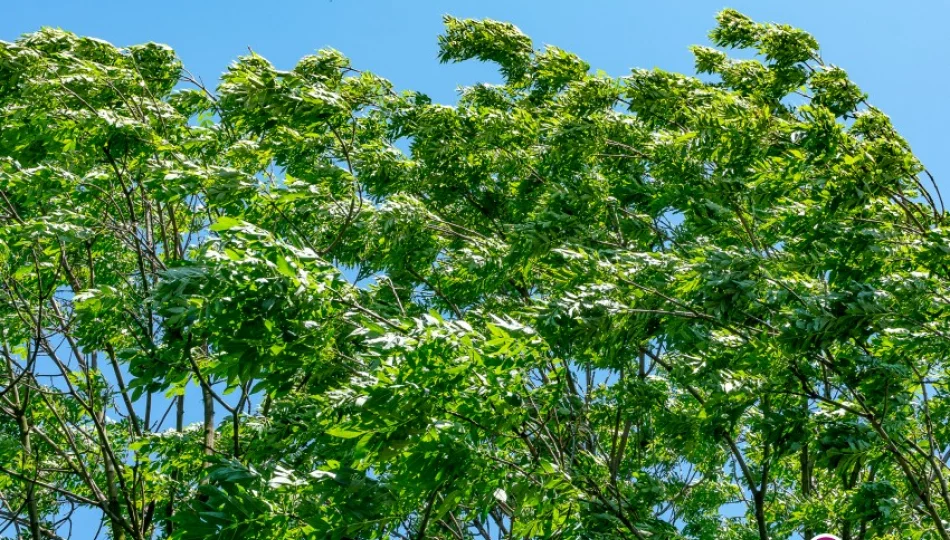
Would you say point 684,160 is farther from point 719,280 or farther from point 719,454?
point 719,454

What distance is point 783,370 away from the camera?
6.19 metres

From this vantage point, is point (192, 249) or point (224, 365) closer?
point (224, 365)

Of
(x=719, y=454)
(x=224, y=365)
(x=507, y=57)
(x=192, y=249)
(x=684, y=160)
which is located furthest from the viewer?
(x=507, y=57)

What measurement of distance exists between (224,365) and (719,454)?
7342 millimetres

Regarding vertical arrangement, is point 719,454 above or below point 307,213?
below

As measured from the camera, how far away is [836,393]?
8852 mm

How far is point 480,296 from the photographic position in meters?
9.29

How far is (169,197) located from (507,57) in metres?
5.73

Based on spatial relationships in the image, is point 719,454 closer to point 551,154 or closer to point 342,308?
point 551,154

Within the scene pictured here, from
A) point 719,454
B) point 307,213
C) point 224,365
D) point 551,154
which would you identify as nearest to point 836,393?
point 719,454

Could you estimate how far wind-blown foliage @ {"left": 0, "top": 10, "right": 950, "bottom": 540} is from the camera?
486cm

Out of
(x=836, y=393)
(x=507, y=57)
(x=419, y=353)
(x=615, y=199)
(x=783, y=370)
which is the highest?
(x=507, y=57)

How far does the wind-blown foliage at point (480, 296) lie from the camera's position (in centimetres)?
486

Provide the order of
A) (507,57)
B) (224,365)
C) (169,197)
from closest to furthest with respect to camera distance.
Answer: (224,365) → (169,197) → (507,57)
